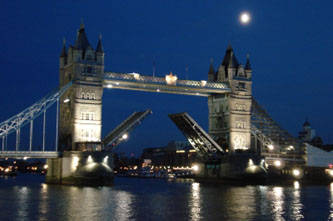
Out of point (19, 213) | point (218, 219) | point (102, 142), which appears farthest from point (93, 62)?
point (218, 219)

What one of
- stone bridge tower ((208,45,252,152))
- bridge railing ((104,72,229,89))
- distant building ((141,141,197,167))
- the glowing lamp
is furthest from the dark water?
distant building ((141,141,197,167))

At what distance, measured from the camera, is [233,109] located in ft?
224

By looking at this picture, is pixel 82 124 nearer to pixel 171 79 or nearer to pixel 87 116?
pixel 87 116

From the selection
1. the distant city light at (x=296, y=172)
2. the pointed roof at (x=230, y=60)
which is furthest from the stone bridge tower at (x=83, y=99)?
the distant city light at (x=296, y=172)

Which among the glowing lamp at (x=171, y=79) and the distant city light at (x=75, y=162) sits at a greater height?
the glowing lamp at (x=171, y=79)

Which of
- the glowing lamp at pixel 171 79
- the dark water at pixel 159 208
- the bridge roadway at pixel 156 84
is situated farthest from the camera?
the glowing lamp at pixel 171 79

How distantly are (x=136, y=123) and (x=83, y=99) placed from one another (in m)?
6.03

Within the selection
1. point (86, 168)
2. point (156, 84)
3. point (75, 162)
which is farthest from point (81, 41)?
point (86, 168)

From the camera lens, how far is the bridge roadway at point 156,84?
60219 millimetres

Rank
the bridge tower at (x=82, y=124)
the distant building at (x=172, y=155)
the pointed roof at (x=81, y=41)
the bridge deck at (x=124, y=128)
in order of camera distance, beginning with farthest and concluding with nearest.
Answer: the distant building at (x=172, y=155)
the pointed roof at (x=81, y=41)
the bridge deck at (x=124, y=128)
the bridge tower at (x=82, y=124)

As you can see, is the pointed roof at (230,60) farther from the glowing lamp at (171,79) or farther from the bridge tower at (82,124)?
the bridge tower at (82,124)

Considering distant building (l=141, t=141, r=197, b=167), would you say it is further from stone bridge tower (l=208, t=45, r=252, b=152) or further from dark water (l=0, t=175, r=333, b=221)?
dark water (l=0, t=175, r=333, b=221)

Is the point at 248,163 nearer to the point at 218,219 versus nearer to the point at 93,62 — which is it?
the point at 93,62

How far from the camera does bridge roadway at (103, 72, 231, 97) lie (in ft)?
198
